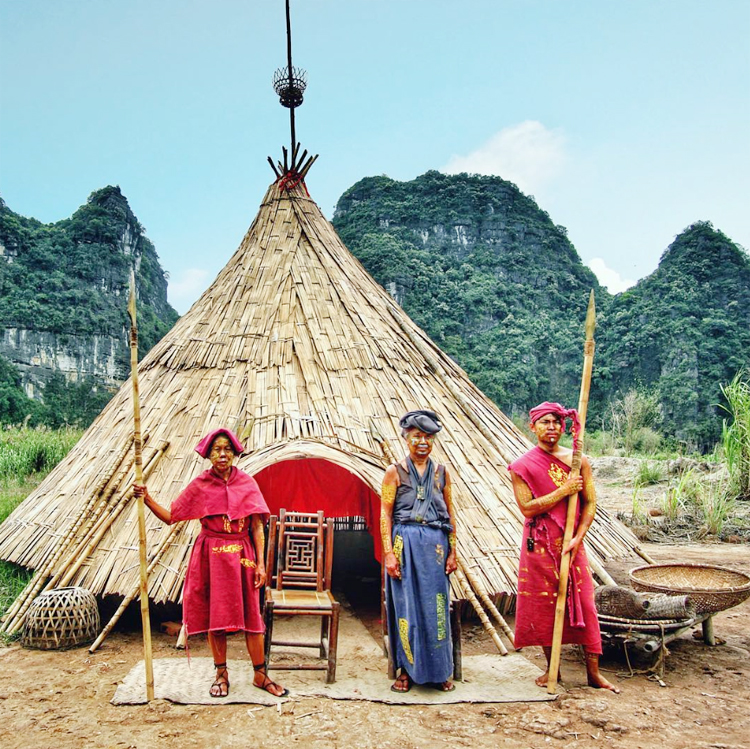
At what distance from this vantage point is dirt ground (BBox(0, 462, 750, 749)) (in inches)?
111

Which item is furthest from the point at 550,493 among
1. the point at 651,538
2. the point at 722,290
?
the point at 722,290

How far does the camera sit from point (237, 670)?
366cm

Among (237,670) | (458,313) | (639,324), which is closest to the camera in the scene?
(237,670)

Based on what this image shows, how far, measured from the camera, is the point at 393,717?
304 cm

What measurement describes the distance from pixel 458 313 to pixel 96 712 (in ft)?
115

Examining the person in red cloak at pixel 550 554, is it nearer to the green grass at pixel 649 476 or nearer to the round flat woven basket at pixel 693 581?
the round flat woven basket at pixel 693 581

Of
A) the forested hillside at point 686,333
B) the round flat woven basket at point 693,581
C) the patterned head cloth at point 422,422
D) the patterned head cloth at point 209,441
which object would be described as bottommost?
the round flat woven basket at point 693,581

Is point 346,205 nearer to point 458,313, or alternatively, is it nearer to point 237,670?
point 458,313

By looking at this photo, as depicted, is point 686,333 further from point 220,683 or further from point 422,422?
point 220,683

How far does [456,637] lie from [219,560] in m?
1.33

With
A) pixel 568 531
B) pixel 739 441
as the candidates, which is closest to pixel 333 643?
pixel 568 531

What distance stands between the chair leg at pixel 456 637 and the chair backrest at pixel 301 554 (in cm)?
80

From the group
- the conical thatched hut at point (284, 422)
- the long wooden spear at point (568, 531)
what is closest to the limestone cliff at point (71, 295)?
the conical thatched hut at point (284, 422)

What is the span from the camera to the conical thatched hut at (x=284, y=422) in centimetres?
438
